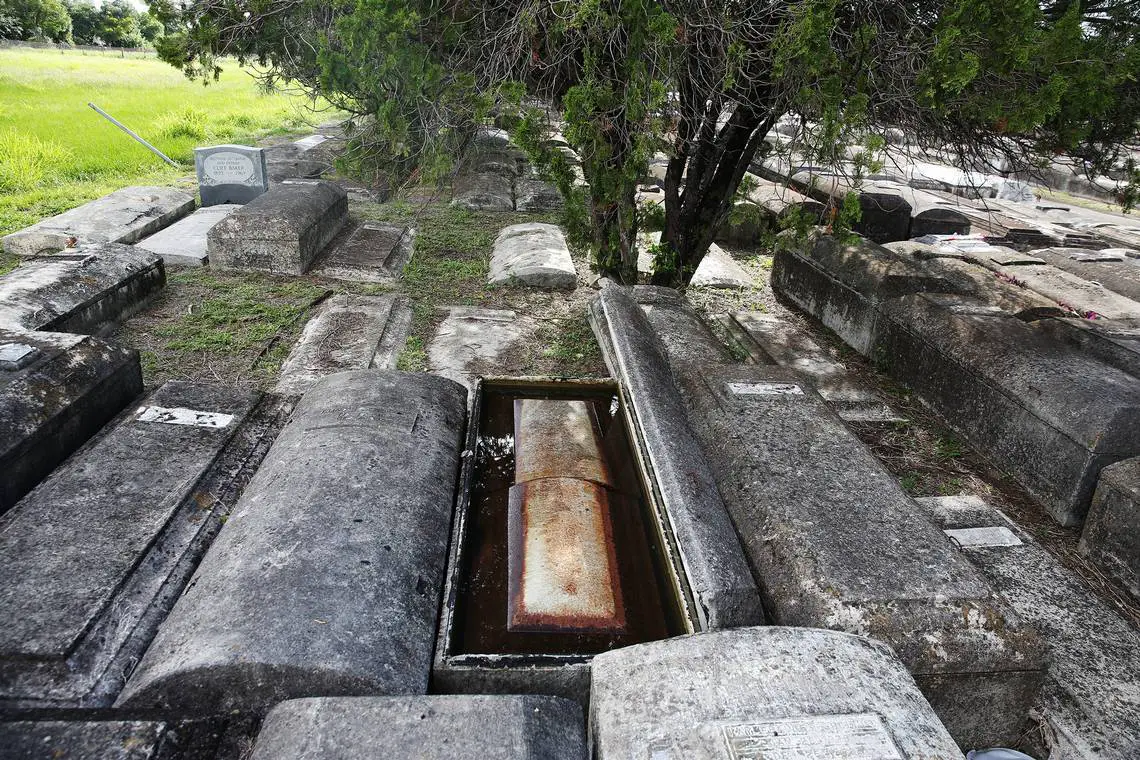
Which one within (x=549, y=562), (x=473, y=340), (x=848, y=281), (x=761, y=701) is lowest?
(x=473, y=340)

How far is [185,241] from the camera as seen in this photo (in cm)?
620

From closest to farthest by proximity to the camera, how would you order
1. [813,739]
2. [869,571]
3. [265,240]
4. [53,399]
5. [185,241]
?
[813,739] → [869,571] → [53,399] → [265,240] → [185,241]

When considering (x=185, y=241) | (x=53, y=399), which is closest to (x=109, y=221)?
(x=185, y=241)

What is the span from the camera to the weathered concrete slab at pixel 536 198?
332 inches

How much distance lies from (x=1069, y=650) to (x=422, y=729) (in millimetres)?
2267

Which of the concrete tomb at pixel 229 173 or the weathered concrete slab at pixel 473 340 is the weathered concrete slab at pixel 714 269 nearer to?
the weathered concrete slab at pixel 473 340

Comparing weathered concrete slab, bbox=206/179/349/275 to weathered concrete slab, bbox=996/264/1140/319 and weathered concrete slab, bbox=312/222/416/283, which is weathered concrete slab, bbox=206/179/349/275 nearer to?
weathered concrete slab, bbox=312/222/416/283

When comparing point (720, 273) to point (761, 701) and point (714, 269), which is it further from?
point (761, 701)

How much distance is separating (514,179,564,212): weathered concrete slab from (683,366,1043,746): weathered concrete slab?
6.08 m

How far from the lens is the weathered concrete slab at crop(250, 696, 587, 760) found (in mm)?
1395

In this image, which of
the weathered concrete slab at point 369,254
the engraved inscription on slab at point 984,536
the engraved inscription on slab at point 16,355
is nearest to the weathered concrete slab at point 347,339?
the weathered concrete slab at point 369,254

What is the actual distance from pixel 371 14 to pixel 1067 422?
12.6ft

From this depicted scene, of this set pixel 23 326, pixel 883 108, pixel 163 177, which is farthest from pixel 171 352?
pixel 163 177

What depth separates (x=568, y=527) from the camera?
7.95 feet
